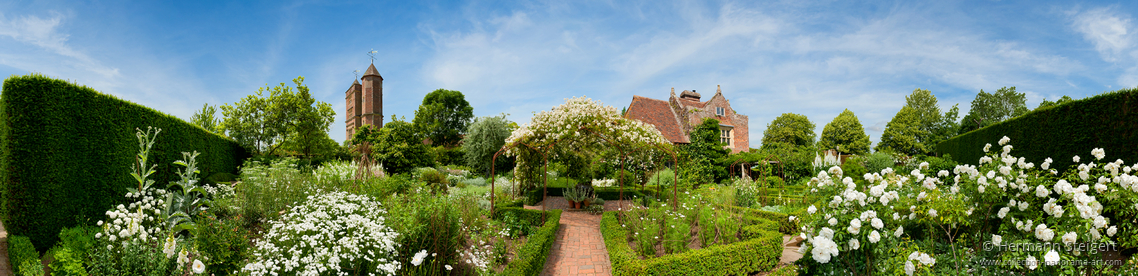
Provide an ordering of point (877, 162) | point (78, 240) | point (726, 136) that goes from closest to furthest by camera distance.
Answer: point (78, 240)
point (877, 162)
point (726, 136)

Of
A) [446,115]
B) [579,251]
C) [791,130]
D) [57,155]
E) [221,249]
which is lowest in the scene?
[579,251]

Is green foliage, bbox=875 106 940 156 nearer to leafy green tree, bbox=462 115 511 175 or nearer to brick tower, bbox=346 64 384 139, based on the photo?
leafy green tree, bbox=462 115 511 175

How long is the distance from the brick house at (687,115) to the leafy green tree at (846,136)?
8.22 metres

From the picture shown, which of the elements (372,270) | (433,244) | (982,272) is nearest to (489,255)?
(433,244)

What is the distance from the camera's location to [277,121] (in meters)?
15.6

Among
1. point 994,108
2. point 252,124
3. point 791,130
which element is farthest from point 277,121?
point 994,108

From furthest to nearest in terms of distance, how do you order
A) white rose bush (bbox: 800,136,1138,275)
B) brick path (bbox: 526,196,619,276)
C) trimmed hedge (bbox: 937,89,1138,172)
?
1. trimmed hedge (bbox: 937,89,1138,172)
2. brick path (bbox: 526,196,619,276)
3. white rose bush (bbox: 800,136,1138,275)

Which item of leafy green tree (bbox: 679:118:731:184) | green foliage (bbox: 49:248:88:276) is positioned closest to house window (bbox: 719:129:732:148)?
leafy green tree (bbox: 679:118:731:184)

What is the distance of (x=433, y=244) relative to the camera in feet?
15.5

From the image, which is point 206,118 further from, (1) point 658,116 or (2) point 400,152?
(1) point 658,116

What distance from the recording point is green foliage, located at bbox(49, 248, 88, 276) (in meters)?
4.39

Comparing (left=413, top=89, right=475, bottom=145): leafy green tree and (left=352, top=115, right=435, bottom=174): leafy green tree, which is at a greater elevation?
(left=413, top=89, right=475, bottom=145): leafy green tree

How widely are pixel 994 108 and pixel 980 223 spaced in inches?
1381

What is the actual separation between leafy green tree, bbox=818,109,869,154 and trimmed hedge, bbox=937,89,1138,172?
24.6 metres
